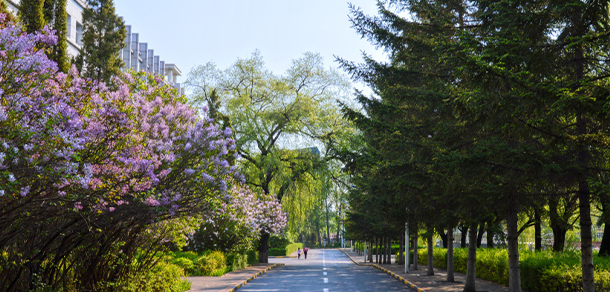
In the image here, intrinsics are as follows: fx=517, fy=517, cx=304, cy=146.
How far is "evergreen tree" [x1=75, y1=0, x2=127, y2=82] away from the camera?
16.6m

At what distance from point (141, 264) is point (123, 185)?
18.1 feet

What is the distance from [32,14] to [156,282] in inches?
307

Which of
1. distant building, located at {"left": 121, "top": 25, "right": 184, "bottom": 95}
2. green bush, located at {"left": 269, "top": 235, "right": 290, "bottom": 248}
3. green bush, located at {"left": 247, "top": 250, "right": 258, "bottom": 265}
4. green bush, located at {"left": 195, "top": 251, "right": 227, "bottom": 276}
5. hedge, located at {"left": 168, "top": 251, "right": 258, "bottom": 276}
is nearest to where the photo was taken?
hedge, located at {"left": 168, "top": 251, "right": 258, "bottom": 276}

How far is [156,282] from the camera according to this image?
1417 centimetres

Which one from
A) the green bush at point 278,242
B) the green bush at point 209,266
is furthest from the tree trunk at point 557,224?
the green bush at point 278,242

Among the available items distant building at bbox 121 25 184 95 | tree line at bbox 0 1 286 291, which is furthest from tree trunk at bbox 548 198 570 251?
distant building at bbox 121 25 184 95

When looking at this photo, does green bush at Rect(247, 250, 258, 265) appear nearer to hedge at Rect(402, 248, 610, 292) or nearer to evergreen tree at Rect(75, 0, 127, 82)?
hedge at Rect(402, 248, 610, 292)

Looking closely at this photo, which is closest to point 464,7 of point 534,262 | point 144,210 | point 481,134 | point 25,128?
point 481,134

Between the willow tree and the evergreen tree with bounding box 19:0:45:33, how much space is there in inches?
857

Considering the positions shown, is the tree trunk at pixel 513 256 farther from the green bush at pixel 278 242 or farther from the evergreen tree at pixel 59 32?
the green bush at pixel 278 242

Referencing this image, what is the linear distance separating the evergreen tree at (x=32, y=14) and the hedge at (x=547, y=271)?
15.8 metres

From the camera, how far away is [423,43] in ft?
50.2

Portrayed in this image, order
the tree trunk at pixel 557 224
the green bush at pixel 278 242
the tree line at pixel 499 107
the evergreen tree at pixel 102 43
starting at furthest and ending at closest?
1. the green bush at pixel 278 242
2. the tree trunk at pixel 557 224
3. the evergreen tree at pixel 102 43
4. the tree line at pixel 499 107

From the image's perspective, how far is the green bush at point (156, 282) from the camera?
41.9ft
